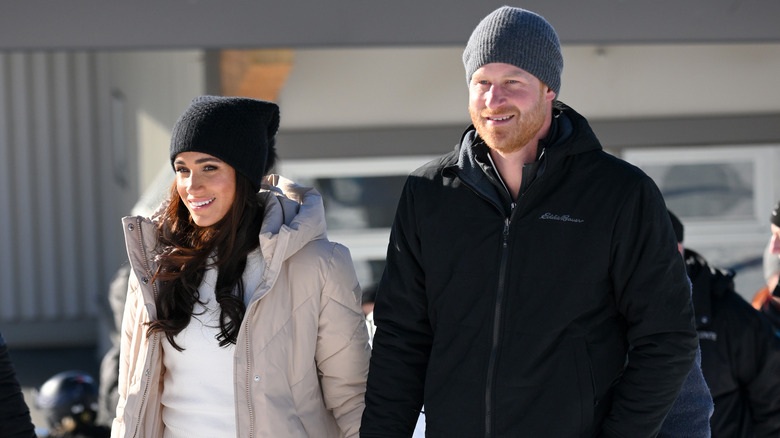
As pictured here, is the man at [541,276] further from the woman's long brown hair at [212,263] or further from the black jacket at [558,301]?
the woman's long brown hair at [212,263]

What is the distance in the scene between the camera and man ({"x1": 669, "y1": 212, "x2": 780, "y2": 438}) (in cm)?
335

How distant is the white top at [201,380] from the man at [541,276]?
56 cm

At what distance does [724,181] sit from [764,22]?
8.26ft

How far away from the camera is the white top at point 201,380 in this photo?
100 inches

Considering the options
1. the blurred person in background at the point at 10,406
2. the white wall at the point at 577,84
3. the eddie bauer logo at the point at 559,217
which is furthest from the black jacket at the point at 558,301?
the white wall at the point at 577,84

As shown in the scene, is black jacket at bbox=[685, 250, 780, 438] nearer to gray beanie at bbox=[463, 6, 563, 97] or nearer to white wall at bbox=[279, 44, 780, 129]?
gray beanie at bbox=[463, 6, 563, 97]

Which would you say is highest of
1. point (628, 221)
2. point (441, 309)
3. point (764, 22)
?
point (764, 22)

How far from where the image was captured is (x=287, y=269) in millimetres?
2600

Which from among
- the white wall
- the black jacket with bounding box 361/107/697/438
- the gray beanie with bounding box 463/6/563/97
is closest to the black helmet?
the white wall

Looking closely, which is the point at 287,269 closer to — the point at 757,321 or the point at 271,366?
the point at 271,366

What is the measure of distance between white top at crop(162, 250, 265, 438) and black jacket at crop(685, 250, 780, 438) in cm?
166

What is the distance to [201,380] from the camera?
2562mm

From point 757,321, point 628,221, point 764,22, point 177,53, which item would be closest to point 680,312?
point 628,221

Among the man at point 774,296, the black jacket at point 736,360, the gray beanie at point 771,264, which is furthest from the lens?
the gray beanie at point 771,264
